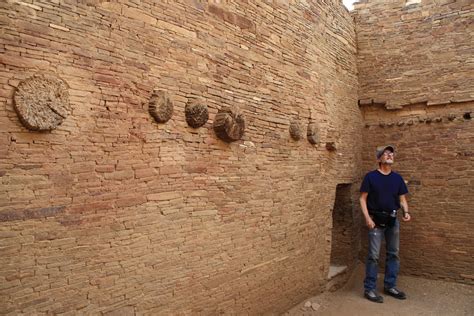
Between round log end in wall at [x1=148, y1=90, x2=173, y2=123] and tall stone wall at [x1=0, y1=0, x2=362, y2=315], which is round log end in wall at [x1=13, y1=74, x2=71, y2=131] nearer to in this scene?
tall stone wall at [x1=0, y1=0, x2=362, y2=315]

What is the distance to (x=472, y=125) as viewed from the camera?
6043mm

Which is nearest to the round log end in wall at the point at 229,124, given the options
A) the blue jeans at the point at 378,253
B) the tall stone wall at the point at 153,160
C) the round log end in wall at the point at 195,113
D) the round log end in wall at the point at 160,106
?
the tall stone wall at the point at 153,160

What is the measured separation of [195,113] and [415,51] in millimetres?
5066

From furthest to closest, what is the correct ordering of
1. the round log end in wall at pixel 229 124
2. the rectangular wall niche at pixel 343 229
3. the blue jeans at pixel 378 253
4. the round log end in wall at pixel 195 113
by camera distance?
the rectangular wall niche at pixel 343 229, the blue jeans at pixel 378 253, the round log end in wall at pixel 229 124, the round log end in wall at pixel 195 113

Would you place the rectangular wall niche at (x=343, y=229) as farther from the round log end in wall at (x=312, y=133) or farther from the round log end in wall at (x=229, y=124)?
the round log end in wall at (x=229, y=124)

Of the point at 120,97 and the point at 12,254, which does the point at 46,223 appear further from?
the point at 120,97

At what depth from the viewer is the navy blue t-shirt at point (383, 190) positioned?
17.1 feet

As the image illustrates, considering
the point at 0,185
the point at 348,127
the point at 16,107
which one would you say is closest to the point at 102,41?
the point at 16,107

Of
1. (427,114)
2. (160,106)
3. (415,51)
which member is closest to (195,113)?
(160,106)

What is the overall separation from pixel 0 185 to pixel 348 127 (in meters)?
5.56

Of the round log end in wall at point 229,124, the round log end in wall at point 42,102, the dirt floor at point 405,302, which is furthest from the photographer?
the dirt floor at point 405,302

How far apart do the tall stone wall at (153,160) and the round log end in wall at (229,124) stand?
117mm

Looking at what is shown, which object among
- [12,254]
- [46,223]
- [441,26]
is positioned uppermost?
[441,26]

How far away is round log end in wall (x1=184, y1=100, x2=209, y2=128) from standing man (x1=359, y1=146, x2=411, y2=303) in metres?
2.99
